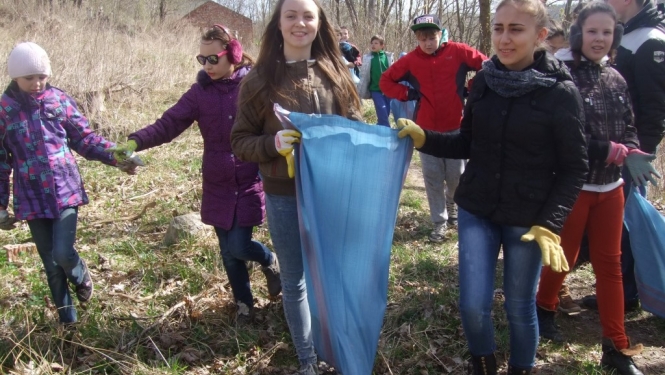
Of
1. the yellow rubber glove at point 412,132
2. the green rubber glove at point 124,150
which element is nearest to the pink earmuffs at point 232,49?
the green rubber glove at point 124,150

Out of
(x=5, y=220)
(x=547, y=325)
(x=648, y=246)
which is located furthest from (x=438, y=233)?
(x=5, y=220)

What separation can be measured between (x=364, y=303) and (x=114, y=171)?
18.2ft

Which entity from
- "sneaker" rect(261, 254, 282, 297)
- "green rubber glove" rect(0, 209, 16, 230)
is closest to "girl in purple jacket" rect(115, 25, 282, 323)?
"sneaker" rect(261, 254, 282, 297)

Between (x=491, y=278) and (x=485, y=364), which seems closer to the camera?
(x=491, y=278)

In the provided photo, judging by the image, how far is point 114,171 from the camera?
7.16 m

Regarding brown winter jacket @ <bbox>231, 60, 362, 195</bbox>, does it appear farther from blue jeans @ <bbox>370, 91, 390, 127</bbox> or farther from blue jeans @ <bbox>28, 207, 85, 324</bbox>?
blue jeans @ <bbox>370, 91, 390, 127</bbox>

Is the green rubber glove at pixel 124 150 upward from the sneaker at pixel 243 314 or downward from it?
upward

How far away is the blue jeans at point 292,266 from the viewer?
8.86 ft

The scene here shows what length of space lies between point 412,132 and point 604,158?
103cm

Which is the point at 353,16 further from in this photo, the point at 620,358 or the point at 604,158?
the point at 620,358

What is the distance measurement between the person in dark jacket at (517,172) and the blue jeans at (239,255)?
1.24 m

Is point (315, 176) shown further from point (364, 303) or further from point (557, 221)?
point (557, 221)

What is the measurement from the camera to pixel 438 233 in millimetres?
5164

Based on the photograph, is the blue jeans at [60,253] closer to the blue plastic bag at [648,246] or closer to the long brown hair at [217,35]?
the long brown hair at [217,35]
